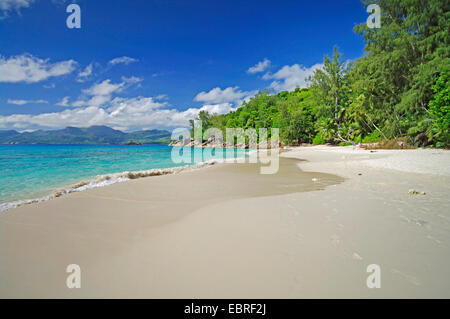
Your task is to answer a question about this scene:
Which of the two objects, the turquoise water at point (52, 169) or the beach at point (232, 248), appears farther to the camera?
the turquoise water at point (52, 169)

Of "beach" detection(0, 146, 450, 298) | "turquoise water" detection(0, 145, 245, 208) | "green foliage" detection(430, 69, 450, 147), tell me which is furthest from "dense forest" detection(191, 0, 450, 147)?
"turquoise water" detection(0, 145, 245, 208)

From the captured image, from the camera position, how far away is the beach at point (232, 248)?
1.82 metres

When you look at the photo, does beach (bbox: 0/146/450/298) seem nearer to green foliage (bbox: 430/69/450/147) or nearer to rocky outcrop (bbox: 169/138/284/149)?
green foliage (bbox: 430/69/450/147)

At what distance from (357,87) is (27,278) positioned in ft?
100

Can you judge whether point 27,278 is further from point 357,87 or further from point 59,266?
point 357,87

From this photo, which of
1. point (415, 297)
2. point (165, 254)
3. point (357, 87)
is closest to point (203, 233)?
point (165, 254)

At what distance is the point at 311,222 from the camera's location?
331 cm

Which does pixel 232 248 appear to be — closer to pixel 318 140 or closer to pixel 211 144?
pixel 318 140

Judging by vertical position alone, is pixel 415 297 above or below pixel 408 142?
below

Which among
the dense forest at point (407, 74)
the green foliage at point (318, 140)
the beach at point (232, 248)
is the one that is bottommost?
the beach at point (232, 248)

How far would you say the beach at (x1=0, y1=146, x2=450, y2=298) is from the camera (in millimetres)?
1819

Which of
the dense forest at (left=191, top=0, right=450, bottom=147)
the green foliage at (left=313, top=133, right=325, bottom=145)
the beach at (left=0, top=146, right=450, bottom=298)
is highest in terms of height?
A: the dense forest at (left=191, top=0, right=450, bottom=147)

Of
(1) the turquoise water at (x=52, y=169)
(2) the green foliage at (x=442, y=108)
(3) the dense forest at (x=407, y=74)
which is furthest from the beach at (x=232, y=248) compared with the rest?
(3) the dense forest at (x=407, y=74)

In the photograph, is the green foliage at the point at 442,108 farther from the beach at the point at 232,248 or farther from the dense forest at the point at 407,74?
the beach at the point at 232,248
